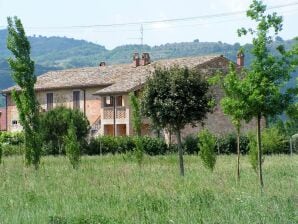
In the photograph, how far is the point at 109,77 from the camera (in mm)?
58250

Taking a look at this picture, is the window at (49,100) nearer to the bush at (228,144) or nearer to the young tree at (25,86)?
the bush at (228,144)

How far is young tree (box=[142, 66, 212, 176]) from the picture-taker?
25031mm

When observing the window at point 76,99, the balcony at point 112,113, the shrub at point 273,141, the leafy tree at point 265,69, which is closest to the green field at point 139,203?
the leafy tree at point 265,69

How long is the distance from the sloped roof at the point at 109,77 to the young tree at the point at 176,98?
79.4 feet

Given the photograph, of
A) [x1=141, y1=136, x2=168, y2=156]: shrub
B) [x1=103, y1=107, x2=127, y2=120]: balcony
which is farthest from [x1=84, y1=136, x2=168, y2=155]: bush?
[x1=103, y1=107, x2=127, y2=120]: balcony

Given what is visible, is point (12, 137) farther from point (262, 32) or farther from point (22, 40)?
point (262, 32)

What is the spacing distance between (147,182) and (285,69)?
5033 mm

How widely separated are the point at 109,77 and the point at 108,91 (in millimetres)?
5875

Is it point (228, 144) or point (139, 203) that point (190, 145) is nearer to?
point (228, 144)

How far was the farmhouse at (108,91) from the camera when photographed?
172ft

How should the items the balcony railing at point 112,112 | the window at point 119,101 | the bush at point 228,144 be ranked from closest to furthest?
the bush at point 228,144 < the balcony railing at point 112,112 < the window at point 119,101

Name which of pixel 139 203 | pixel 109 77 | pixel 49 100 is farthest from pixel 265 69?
pixel 49 100

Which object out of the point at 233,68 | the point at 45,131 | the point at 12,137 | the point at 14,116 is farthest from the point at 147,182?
the point at 14,116

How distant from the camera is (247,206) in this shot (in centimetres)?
1076
